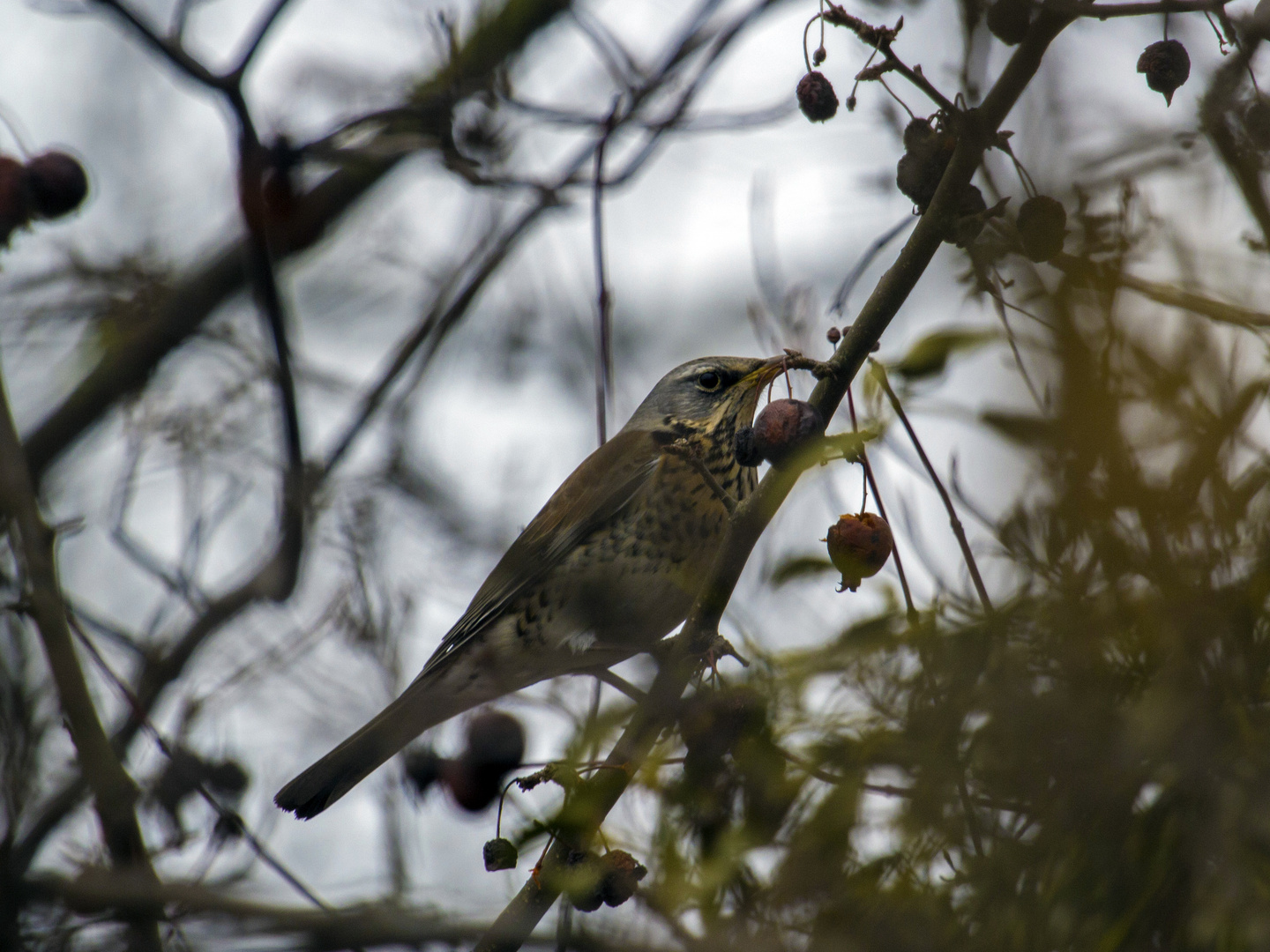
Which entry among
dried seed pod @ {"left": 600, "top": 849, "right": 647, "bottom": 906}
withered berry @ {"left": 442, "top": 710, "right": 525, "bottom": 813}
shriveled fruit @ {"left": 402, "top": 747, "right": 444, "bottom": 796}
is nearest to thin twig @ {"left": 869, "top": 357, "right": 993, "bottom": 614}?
dried seed pod @ {"left": 600, "top": 849, "right": 647, "bottom": 906}

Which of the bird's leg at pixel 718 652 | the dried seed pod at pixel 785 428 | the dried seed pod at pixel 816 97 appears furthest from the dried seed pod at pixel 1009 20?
the bird's leg at pixel 718 652

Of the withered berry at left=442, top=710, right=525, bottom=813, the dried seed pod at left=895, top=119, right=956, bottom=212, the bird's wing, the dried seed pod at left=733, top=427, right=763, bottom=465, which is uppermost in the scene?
the bird's wing

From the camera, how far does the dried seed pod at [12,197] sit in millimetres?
2896

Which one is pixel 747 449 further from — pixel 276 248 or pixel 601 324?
pixel 276 248

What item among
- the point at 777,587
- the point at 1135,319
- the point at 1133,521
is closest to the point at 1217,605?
the point at 1133,521

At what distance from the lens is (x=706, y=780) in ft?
6.27

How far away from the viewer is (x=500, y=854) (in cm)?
210

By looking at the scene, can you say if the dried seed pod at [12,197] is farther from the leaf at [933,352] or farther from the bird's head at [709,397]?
the leaf at [933,352]

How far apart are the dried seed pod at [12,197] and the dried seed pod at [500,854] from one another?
2.03 meters

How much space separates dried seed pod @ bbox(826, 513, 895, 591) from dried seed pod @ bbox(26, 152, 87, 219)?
7.30 feet

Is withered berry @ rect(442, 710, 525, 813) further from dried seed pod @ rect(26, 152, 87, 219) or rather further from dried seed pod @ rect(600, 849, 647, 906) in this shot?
dried seed pod @ rect(26, 152, 87, 219)

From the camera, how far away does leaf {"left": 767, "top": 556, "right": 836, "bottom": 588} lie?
2297mm

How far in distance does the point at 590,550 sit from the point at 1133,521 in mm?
2453

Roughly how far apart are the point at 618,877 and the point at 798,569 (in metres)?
0.70
